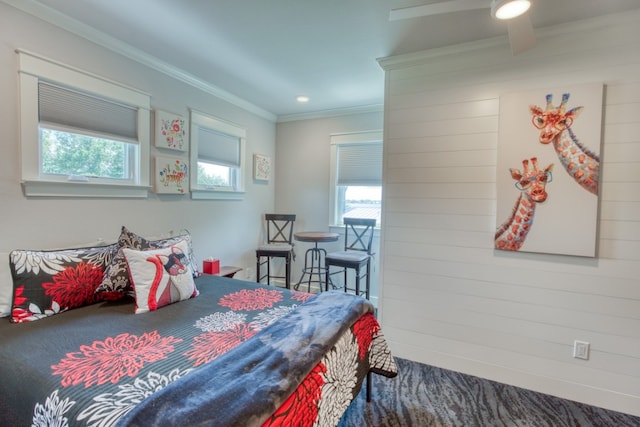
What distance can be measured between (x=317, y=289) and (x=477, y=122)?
2.87 m

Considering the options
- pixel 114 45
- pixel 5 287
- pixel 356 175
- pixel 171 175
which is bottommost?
pixel 5 287

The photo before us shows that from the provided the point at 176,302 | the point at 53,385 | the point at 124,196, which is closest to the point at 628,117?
the point at 176,302

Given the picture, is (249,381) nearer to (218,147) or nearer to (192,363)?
(192,363)

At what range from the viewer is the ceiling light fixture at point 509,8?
130cm

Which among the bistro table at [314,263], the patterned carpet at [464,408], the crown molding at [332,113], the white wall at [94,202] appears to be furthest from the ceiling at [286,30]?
the patterned carpet at [464,408]

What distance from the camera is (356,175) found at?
3.99 metres

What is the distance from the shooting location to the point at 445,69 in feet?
7.88

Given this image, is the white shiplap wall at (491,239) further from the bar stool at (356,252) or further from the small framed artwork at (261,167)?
the small framed artwork at (261,167)

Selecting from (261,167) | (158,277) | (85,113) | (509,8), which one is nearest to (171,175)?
(85,113)

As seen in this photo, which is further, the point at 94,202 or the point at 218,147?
the point at 218,147

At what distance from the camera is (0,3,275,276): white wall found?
72.8 inches

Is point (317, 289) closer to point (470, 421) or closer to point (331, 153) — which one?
point (331, 153)

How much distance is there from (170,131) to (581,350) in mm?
3682

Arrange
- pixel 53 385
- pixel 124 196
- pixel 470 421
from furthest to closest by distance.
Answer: pixel 124 196, pixel 470 421, pixel 53 385
